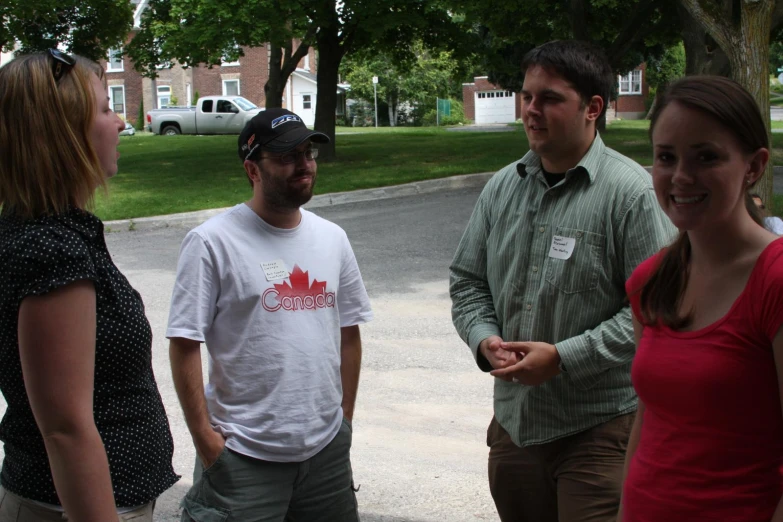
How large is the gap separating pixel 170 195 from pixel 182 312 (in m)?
13.3

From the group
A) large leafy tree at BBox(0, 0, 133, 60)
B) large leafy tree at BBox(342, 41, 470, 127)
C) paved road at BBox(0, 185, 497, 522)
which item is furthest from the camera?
large leafy tree at BBox(342, 41, 470, 127)

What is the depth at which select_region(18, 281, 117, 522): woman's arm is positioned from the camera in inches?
74.5

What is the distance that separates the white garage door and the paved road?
46432 millimetres

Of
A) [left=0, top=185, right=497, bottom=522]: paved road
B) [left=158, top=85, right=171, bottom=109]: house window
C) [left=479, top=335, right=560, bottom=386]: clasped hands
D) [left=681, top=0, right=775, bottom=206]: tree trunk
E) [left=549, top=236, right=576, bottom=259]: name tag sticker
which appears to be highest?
[left=158, top=85, right=171, bottom=109]: house window

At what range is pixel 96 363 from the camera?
82.8 inches

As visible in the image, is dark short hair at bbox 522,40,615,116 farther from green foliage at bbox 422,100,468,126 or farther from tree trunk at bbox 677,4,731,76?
green foliage at bbox 422,100,468,126

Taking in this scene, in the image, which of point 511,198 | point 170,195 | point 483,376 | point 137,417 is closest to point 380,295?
point 483,376

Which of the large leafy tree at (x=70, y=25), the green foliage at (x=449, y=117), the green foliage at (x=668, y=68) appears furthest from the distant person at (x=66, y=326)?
the green foliage at (x=668, y=68)

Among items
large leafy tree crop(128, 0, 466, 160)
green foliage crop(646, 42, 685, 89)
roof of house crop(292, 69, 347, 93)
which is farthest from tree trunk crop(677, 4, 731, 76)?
roof of house crop(292, 69, 347, 93)

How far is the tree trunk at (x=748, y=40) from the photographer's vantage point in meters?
10.1

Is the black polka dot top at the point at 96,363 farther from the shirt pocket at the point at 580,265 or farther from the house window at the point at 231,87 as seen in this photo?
the house window at the point at 231,87

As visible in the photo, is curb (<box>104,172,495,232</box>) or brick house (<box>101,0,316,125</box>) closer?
curb (<box>104,172,495,232</box>)

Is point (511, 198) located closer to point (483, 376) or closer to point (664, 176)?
point (664, 176)

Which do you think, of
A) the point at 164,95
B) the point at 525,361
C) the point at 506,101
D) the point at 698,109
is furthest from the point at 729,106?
the point at 164,95
